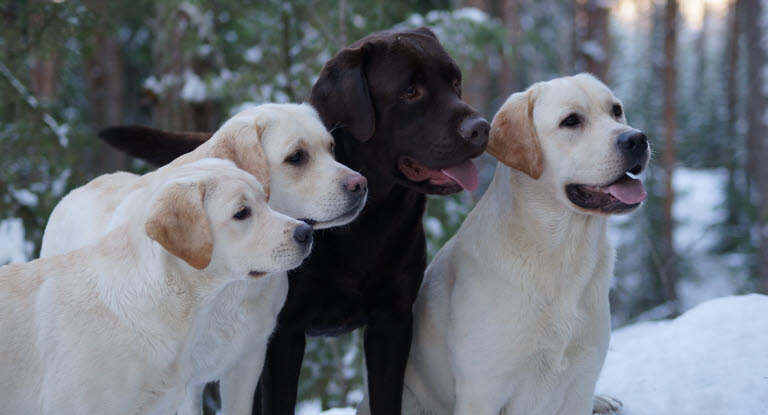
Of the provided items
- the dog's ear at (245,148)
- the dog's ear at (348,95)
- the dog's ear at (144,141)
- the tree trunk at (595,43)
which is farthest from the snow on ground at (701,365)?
the tree trunk at (595,43)

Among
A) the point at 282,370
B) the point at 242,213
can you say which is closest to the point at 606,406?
the point at 282,370

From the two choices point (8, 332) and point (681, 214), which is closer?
point (8, 332)

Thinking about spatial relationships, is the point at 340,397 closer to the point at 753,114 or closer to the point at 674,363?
the point at 674,363

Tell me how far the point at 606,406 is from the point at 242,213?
2562 millimetres

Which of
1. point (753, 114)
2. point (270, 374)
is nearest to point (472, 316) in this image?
point (270, 374)

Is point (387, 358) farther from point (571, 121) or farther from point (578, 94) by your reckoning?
point (578, 94)

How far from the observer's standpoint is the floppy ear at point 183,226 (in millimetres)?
2469

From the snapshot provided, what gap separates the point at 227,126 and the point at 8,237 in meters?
4.17

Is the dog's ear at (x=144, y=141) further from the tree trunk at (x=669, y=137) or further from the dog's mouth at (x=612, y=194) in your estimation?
the tree trunk at (x=669, y=137)

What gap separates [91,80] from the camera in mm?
16578

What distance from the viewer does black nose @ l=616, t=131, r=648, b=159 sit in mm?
2865

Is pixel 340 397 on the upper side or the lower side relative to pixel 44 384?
lower

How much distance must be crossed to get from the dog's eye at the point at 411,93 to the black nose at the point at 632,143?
91cm

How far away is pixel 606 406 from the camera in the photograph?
159 inches
